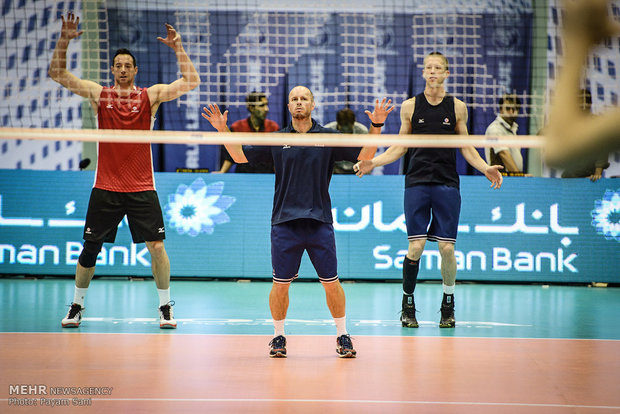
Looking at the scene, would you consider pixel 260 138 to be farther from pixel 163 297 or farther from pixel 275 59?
pixel 275 59

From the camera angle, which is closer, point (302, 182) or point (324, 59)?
point (302, 182)

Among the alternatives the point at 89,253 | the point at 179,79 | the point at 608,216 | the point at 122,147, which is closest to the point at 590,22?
the point at 179,79

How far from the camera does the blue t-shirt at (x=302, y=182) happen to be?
5441 millimetres

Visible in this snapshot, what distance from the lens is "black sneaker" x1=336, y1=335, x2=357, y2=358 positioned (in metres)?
5.44

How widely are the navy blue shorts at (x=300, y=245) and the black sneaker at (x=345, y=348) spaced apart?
1.56 feet

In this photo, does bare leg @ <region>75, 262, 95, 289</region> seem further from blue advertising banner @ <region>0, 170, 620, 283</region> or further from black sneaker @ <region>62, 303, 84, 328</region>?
blue advertising banner @ <region>0, 170, 620, 283</region>

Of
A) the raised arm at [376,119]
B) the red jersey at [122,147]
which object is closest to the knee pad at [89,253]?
the red jersey at [122,147]

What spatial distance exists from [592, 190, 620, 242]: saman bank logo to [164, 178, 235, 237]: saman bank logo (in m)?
5.03

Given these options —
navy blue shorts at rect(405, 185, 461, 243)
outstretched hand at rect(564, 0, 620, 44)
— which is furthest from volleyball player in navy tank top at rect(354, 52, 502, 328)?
outstretched hand at rect(564, 0, 620, 44)

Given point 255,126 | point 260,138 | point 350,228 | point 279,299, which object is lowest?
point 279,299

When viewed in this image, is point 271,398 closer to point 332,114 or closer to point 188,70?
point 188,70

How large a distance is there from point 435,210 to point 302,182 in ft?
6.13

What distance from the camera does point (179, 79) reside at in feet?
21.1

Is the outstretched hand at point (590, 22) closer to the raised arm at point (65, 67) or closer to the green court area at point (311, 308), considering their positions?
the raised arm at point (65, 67)
